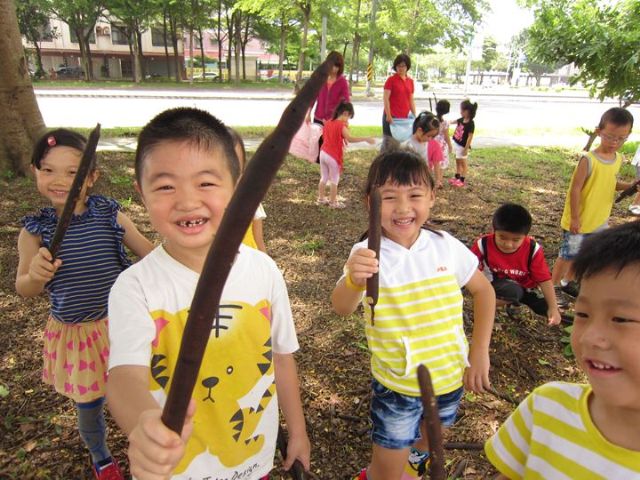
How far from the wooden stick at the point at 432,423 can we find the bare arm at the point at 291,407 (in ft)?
4.17

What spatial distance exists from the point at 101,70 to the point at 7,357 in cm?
5239

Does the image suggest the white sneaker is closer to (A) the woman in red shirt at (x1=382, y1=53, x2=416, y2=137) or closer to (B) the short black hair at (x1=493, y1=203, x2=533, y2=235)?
(A) the woman in red shirt at (x1=382, y1=53, x2=416, y2=137)

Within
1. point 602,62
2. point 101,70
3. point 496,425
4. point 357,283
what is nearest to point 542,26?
point 602,62

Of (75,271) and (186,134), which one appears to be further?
(75,271)

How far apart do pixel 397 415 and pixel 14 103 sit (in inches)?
292

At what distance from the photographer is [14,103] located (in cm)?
689

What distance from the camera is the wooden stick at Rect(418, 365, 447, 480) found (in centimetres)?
53

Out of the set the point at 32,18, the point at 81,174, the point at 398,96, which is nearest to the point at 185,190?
the point at 81,174

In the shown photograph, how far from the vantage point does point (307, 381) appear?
3.50 meters

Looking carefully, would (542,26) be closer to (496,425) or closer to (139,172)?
(496,425)

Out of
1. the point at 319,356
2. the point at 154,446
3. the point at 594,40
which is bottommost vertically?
the point at 319,356

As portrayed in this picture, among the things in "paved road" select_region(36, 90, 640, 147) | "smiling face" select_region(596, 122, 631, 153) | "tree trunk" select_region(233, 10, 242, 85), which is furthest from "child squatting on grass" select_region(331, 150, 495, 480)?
"tree trunk" select_region(233, 10, 242, 85)

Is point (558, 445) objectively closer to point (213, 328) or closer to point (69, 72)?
point (213, 328)

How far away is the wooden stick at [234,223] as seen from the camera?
→ 460 millimetres
